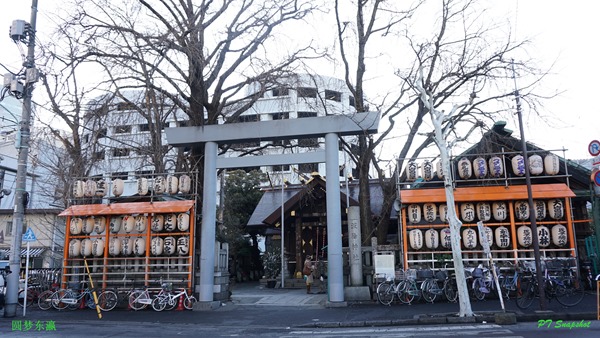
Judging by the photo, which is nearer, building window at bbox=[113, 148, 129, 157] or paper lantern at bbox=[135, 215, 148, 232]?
paper lantern at bbox=[135, 215, 148, 232]

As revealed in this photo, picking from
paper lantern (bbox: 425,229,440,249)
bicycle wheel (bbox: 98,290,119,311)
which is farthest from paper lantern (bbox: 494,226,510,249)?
bicycle wheel (bbox: 98,290,119,311)

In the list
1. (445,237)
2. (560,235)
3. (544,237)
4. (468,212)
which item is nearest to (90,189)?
(445,237)

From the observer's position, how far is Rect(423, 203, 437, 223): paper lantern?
1730cm

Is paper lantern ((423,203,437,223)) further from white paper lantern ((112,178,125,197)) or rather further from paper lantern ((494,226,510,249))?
white paper lantern ((112,178,125,197))

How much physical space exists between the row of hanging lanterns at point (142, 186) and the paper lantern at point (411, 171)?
8662 mm

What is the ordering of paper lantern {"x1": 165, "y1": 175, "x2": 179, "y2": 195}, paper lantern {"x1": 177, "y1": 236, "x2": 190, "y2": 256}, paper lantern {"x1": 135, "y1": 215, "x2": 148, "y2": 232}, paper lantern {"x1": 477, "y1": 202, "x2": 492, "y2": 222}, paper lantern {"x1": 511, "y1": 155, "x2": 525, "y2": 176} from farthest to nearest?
paper lantern {"x1": 165, "y1": 175, "x2": 179, "y2": 195} → paper lantern {"x1": 511, "y1": 155, "x2": 525, "y2": 176} → paper lantern {"x1": 135, "y1": 215, "x2": 148, "y2": 232} → paper lantern {"x1": 477, "y1": 202, "x2": 492, "y2": 222} → paper lantern {"x1": 177, "y1": 236, "x2": 190, "y2": 256}

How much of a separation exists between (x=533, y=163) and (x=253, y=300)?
41.2ft

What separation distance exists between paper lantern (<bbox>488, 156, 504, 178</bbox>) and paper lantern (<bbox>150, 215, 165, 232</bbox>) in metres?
12.8

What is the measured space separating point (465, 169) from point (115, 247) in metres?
13.9

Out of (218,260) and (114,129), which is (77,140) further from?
(218,260)

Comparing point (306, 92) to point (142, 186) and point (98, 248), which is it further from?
point (98, 248)

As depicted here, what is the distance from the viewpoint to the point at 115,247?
17.3 metres

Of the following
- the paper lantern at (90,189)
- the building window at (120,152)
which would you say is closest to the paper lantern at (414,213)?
the paper lantern at (90,189)

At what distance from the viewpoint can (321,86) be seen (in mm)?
19094
